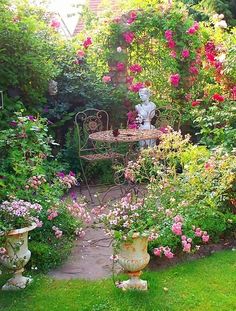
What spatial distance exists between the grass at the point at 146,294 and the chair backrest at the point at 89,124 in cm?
297

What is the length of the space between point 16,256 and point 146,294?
0.95 metres

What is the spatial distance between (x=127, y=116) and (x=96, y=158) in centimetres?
160

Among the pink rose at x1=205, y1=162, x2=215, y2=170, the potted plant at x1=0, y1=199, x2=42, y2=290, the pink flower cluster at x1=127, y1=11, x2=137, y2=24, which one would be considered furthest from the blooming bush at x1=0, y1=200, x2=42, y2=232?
the pink flower cluster at x1=127, y1=11, x2=137, y2=24

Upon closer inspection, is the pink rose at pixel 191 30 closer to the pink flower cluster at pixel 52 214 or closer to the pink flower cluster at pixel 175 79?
the pink flower cluster at pixel 175 79

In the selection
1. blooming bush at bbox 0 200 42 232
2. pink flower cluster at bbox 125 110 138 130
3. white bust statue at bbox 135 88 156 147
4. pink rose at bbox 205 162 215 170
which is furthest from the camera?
pink flower cluster at bbox 125 110 138 130

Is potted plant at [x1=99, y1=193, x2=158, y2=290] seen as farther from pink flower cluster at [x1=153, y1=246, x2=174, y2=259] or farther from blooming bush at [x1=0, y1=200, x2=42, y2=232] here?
blooming bush at [x1=0, y1=200, x2=42, y2=232]

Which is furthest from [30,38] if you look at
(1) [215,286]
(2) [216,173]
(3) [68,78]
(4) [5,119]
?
(1) [215,286]

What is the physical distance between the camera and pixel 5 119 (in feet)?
17.4

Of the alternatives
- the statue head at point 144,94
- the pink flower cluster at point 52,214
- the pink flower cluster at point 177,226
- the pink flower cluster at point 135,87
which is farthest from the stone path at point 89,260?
the pink flower cluster at point 135,87

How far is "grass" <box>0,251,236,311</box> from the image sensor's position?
318 centimetres

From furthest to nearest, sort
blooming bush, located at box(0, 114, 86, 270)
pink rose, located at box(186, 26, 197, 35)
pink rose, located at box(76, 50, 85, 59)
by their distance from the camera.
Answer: pink rose, located at box(186, 26, 197, 35) → pink rose, located at box(76, 50, 85, 59) → blooming bush, located at box(0, 114, 86, 270)

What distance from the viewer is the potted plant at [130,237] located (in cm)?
322

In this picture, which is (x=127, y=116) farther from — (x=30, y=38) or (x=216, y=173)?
(x=216, y=173)

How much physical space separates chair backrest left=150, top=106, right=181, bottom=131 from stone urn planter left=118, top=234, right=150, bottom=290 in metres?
3.72
